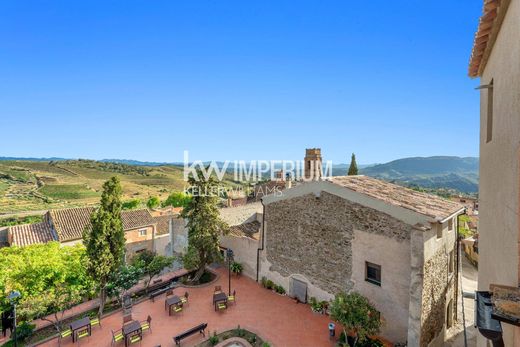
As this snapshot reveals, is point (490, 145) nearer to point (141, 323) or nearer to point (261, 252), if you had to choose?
point (261, 252)

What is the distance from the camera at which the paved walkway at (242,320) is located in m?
13.1

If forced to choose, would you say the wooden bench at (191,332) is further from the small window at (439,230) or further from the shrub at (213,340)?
the small window at (439,230)

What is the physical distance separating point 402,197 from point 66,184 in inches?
4516

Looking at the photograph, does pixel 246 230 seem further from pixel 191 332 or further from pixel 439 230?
pixel 439 230

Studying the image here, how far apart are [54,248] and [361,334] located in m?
16.6

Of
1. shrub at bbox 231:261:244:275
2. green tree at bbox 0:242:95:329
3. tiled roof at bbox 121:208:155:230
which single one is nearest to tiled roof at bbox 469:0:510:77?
shrub at bbox 231:261:244:275

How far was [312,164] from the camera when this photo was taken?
21438 mm

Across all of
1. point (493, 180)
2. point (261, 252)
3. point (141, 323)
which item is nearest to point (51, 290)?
point (141, 323)

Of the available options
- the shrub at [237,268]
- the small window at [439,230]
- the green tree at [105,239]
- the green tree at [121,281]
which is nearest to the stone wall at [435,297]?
the small window at [439,230]

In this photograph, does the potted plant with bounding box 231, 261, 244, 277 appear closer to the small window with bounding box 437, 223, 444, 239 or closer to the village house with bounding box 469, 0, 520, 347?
the small window with bounding box 437, 223, 444, 239

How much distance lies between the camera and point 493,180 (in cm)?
623

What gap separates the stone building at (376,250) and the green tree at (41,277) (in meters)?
11.2

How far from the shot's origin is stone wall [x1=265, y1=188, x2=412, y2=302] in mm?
12920

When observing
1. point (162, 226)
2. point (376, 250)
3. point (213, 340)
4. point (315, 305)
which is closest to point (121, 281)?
point (213, 340)
